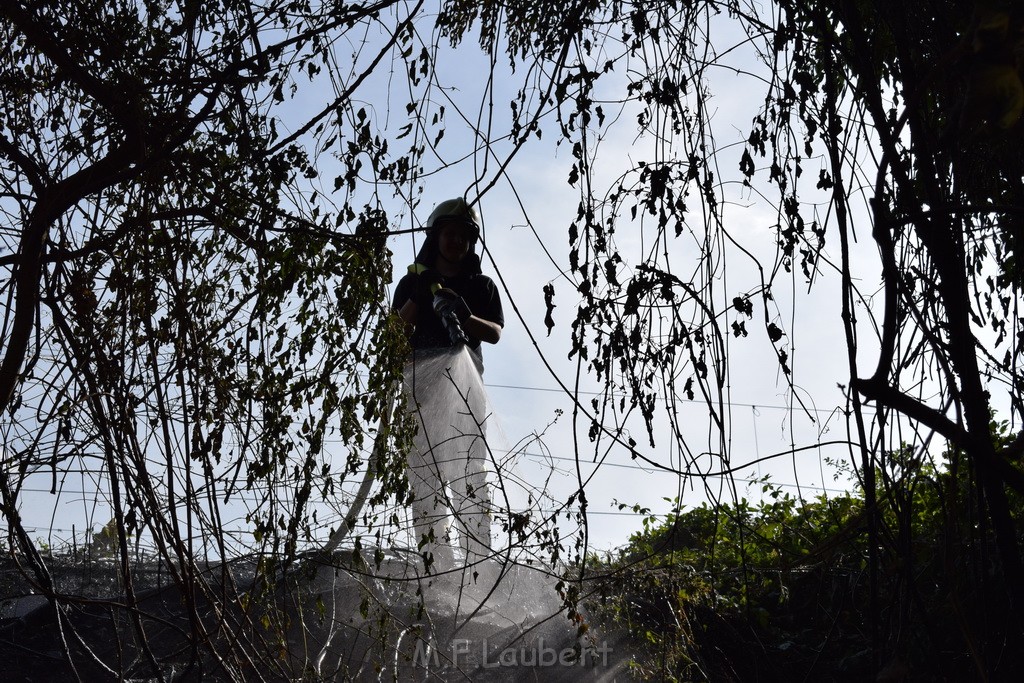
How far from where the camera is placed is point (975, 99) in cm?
94

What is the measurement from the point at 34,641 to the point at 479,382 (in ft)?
6.91

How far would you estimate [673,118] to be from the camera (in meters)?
2.17

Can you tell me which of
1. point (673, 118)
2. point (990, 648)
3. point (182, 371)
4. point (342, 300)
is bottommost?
point (990, 648)

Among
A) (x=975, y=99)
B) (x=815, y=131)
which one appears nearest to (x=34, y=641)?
(x=815, y=131)

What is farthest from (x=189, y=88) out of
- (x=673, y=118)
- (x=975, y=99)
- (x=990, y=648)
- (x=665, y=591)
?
(x=665, y=591)

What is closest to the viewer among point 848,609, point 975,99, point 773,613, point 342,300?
point 975,99

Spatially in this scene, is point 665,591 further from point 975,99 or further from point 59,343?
point 975,99

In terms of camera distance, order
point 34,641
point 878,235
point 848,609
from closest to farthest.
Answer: point 878,235, point 34,641, point 848,609

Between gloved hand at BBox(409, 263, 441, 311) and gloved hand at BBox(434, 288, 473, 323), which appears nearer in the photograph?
gloved hand at BBox(409, 263, 441, 311)

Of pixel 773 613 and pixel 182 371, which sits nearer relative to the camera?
pixel 182 371

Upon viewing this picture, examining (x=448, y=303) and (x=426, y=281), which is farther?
(x=448, y=303)

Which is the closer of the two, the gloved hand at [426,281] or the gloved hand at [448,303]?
the gloved hand at [426,281]

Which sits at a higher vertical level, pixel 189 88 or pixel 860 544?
pixel 189 88

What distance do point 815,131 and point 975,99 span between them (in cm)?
103
